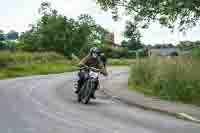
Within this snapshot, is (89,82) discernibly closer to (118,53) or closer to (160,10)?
(160,10)

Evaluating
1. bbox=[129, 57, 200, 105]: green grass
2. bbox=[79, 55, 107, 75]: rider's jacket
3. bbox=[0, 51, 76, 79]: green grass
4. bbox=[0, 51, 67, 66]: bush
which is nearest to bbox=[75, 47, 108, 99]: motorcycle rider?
bbox=[79, 55, 107, 75]: rider's jacket

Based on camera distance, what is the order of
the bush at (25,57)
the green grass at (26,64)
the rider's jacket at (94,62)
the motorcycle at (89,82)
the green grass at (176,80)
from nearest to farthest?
the motorcycle at (89,82)
the rider's jacket at (94,62)
the green grass at (176,80)
the green grass at (26,64)
the bush at (25,57)

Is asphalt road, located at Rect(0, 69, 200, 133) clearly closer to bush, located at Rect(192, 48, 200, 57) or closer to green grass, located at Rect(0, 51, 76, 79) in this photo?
bush, located at Rect(192, 48, 200, 57)

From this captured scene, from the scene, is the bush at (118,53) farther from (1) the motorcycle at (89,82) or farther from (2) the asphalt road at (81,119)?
(2) the asphalt road at (81,119)

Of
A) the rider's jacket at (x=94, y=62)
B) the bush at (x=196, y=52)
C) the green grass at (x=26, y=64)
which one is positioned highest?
the bush at (x=196, y=52)

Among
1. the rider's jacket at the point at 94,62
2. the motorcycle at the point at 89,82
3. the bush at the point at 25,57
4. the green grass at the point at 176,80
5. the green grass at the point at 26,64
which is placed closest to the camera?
the motorcycle at the point at 89,82

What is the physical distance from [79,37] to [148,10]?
263 feet

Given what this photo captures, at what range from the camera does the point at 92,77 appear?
51.4ft

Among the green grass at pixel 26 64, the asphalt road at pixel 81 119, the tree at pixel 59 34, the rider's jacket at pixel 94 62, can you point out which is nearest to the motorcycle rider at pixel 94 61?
the rider's jacket at pixel 94 62

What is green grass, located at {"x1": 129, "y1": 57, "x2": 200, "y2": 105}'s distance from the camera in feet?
56.3

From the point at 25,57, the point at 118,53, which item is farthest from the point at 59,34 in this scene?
the point at 25,57

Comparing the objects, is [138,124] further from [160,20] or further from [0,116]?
[160,20]

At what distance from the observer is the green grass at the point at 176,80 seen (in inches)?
675

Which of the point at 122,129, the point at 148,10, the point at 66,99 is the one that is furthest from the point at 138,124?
the point at 148,10
